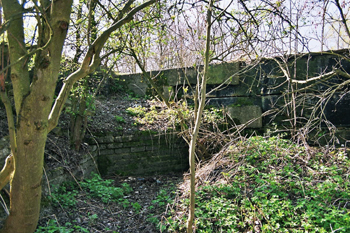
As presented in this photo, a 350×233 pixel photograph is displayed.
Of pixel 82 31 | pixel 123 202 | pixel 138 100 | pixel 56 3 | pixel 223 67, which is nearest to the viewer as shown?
pixel 56 3

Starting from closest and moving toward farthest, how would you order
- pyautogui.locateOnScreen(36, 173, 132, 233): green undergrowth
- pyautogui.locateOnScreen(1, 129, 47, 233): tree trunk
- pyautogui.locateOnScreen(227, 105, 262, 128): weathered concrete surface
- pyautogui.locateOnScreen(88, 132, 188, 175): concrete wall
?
1. pyautogui.locateOnScreen(1, 129, 47, 233): tree trunk
2. pyautogui.locateOnScreen(36, 173, 132, 233): green undergrowth
3. pyautogui.locateOnScreen(88, 132, 188, 175): concrete wall
4. pyautogui.locateOnScreen(227, 105, 262, 128): weathered concrete surface

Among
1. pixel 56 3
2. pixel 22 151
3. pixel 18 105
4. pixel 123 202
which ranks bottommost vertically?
pixel 123 202

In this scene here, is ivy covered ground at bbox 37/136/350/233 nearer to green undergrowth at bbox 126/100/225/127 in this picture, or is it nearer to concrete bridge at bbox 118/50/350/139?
green undergrowth at bbox 126/100/225/127

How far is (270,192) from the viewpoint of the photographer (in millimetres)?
4266

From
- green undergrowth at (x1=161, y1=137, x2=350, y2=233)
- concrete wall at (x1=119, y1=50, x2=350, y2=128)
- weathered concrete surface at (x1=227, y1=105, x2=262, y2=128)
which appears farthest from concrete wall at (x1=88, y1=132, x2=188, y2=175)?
weathered concrete surface at (x1=227, y1=105, x2=262, y2=128)

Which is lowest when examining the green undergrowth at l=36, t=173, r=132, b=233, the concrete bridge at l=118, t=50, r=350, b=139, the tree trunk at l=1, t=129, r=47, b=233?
the green undergrowth at l=36, t=173, r=132, b=233

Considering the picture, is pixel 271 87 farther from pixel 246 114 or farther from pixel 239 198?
pixel 239 198

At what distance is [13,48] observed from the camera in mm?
2785

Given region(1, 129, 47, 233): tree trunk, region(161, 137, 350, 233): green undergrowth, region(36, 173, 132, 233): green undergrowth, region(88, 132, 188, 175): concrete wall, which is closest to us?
region(1, 129, 47, 233): tree trunk

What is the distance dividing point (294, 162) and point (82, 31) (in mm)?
4559

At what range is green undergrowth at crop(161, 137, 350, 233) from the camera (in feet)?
12.1

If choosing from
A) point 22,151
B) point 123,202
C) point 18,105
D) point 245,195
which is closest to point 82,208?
point 123,202

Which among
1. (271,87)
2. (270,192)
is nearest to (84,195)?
(270,192)

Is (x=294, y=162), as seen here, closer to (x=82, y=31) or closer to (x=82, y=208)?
(x=82, y=208)
